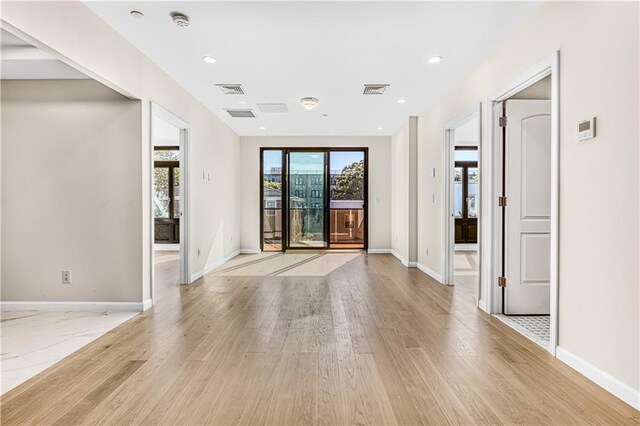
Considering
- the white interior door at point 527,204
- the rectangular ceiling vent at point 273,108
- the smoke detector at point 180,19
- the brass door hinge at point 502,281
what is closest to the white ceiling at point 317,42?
the smoke detector at point 180,19

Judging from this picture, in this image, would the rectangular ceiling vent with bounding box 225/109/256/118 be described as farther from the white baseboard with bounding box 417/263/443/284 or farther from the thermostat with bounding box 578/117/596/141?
the thermostat with bounding box 578/117/596/141

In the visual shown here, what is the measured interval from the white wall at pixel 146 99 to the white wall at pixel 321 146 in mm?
610

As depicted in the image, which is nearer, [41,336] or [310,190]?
[41,336]

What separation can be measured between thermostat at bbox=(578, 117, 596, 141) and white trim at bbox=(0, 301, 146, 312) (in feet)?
13.0

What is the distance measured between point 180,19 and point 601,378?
3800 millimetres

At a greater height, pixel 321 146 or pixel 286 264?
pixel 321 146

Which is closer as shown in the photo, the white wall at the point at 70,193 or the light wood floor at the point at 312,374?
the light wood floor at the point at 312,374

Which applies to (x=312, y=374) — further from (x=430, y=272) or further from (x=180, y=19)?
(x=430, y=272)

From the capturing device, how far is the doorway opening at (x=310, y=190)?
7949 mm

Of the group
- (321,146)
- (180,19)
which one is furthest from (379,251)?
(180,19)

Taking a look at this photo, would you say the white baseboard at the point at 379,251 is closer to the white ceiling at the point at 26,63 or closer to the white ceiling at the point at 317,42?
the white ceiling at the point at 317,42

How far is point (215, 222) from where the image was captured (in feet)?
19.8

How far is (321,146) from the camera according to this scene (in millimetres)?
7910

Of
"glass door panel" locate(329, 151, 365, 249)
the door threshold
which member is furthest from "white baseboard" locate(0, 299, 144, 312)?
"glass door panel" locate(329, 151, 365, 249)
